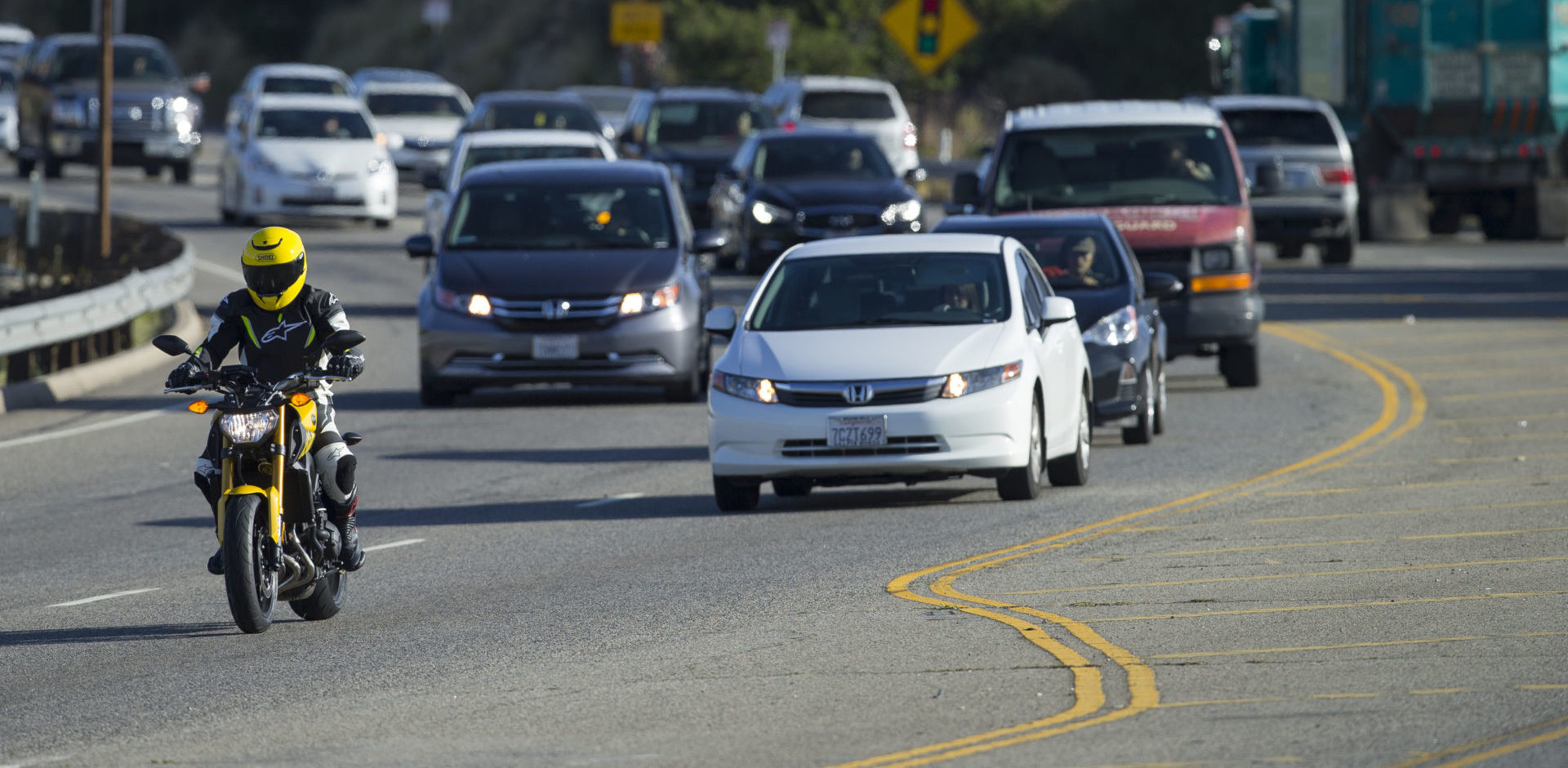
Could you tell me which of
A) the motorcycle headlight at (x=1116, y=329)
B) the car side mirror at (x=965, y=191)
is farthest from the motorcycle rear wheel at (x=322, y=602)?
the car side mirror at (x=965, y=191)

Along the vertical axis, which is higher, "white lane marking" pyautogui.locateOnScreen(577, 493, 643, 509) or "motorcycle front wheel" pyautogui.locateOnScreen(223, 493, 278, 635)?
"motorcycle front wheel" pyautogui.locateOnScreen(223, 493, 278, 635)

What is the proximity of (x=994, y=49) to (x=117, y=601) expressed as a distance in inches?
2072

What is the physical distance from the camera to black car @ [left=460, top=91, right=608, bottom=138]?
36.7 metres

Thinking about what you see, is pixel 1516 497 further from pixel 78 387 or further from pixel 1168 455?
pixel 78 387

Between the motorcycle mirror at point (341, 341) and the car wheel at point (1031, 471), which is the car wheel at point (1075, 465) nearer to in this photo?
the car wheel at point (1031, 471)

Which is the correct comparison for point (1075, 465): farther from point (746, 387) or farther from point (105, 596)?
point (105, 596)

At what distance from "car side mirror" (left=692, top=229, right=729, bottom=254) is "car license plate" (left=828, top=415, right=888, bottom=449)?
21.0 ft

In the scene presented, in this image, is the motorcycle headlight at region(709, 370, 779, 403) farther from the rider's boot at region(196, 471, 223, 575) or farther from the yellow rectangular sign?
the yellow rectangular sign

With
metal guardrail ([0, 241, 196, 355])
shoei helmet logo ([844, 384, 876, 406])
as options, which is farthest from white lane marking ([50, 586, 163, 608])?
metal guardrail ([0, 241, 196, 355])

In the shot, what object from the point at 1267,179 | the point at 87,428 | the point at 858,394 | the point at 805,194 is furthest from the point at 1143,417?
the point at 805,194

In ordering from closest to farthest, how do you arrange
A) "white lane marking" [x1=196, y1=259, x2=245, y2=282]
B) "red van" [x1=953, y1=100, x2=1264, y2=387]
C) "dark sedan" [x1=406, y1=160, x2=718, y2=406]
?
"dark sedan" [x1=406, y1=160, x2=718, y2=406] < "red van" [x1=953, y1=100, x2=1264, y2=387] < "white lane marking" [x1=196, y1=259, x2=245, y2=282]

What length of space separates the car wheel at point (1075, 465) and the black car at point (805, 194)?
13.7m

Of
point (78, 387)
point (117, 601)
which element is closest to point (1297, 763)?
point (117, 601)

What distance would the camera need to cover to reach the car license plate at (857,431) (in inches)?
513
